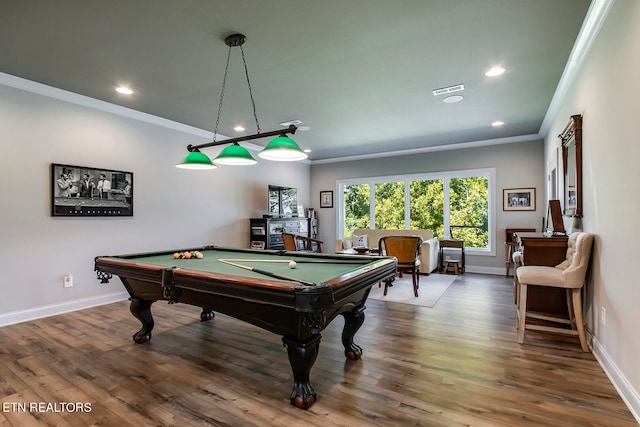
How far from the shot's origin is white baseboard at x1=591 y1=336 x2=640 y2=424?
1.83 m

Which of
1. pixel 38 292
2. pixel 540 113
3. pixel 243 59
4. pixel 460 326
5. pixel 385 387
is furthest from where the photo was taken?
pixel 540 113

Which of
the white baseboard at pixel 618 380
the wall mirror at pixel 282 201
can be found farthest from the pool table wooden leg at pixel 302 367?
the wall mirror at pixel 282 201

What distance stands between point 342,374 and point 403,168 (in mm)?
5658

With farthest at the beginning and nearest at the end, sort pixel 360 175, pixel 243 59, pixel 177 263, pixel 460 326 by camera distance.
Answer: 1. pixel 360 175
2. pixel 460 326
3. pixel 243 59
4. pixel 177 263

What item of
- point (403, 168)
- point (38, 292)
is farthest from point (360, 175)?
point (38, 292)

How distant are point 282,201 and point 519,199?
467 centimetres

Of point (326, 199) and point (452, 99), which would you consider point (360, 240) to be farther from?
point (452, 99)

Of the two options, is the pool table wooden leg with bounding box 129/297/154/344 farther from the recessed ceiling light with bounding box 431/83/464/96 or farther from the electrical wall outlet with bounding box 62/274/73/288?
the recessed ceiling light with bounding box 431/83/464/96

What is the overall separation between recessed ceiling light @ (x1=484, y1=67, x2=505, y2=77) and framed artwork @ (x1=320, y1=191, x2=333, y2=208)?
506 centimetres

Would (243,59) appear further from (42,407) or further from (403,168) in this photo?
(403,168)

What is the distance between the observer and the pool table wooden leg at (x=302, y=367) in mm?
1928

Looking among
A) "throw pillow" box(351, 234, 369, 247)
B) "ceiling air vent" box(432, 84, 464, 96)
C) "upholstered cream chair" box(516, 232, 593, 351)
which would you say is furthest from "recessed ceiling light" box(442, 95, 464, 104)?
"throw pillow" box(351, 234, 369, 247)

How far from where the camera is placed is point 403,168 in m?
7.25

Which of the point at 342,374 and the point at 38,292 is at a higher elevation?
the point at 38,292
